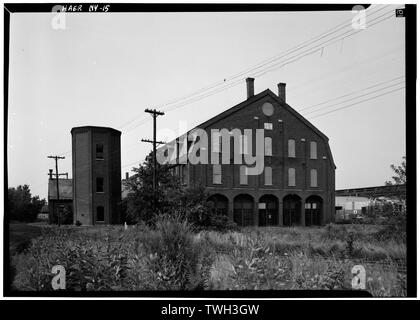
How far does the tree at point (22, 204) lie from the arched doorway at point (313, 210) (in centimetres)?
404

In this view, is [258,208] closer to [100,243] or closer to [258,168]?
[258,168]

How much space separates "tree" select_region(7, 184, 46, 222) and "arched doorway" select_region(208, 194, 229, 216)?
2.76m

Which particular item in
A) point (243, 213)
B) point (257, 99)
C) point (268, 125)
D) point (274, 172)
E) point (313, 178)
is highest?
point (257, 99)

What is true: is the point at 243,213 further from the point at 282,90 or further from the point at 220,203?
the point at 282,90

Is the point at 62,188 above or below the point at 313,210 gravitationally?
above

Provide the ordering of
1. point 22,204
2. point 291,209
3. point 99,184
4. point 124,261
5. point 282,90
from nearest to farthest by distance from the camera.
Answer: point 22,204 → point 124,261 → point 282,90 → point 99,184 → point 291,209

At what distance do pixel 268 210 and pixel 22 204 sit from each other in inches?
150

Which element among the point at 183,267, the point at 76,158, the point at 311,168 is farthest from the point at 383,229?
the point at 76,158

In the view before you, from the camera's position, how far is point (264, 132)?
503cm

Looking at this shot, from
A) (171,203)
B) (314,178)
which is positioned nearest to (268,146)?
(314,178)

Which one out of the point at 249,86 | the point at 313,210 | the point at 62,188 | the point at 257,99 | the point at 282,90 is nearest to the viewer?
the point at 249,86

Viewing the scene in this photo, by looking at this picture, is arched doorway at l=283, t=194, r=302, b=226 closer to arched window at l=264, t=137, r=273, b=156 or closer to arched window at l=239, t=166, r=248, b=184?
arched window at l=264, t=137, r=273, b=156

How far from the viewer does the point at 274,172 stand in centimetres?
537

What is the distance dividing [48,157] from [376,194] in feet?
15.0
